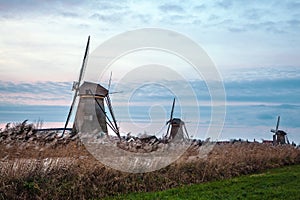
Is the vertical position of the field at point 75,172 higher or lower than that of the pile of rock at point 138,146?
lower

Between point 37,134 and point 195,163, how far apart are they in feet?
14.4

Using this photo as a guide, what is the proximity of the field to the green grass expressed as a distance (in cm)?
11

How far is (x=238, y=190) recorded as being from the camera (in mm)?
10164

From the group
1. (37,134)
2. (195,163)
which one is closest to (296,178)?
(195,163)

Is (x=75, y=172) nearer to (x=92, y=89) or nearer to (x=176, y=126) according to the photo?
(x=92, y=89)

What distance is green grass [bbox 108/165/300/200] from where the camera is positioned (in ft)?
30.4

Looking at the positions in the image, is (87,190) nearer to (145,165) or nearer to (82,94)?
(145,165)

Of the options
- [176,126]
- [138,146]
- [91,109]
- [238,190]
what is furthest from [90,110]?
[238,190]

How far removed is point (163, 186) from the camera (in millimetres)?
10445

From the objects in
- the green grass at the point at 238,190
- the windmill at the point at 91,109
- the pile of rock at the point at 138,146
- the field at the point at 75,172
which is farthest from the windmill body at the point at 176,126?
the green grass at the point at 238,190

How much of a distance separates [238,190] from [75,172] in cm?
366

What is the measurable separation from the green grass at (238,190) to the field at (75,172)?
109 mm

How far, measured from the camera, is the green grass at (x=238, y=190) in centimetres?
927

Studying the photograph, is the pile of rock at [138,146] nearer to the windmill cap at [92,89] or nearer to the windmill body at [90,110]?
the windmill body at [90,110]
